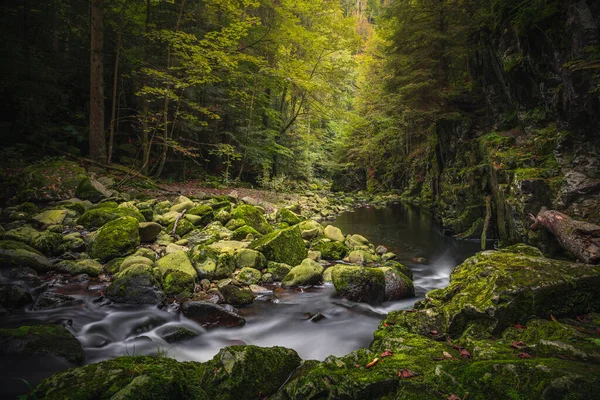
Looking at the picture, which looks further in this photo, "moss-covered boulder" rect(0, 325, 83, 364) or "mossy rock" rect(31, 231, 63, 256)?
"mossy rock" rect(31, 231, 63, 256)

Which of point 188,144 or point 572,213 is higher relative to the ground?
point 188,144

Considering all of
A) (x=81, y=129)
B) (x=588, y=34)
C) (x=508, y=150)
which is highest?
(x=588, y=34)

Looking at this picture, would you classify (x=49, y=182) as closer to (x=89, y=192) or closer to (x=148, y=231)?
(x=89, y=192)

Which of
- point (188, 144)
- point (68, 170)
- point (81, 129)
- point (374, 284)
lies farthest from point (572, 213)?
point (81, 129)

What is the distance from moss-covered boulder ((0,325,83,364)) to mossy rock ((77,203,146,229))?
462cm

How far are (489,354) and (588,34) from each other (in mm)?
6983

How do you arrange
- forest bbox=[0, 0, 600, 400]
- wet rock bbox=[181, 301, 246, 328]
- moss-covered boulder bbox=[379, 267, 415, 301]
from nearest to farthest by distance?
forest bbox=[0, 0, 600, 400] → wet rock bbox=[181, 301, 246, 328] → moss-covered boulder bbox=[379, 267, 415, 301]

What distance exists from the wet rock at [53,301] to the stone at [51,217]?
3.38 meters

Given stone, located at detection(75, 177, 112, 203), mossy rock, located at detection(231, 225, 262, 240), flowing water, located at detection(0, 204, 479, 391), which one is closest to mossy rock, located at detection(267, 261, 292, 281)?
→ flowing water, located at detection(0, 204, 479, 391)

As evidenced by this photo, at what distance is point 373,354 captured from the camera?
2.76 metres

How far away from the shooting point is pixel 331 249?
7781 millimetres

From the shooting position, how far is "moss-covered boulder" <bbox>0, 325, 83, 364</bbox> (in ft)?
9.54

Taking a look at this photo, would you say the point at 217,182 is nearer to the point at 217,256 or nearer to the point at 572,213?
the point at 217,256

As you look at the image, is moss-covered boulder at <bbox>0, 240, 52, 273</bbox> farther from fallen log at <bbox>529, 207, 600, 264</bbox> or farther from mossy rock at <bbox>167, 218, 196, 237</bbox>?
fallen log at <bbox>529, 207, 600, 264</bbox>
